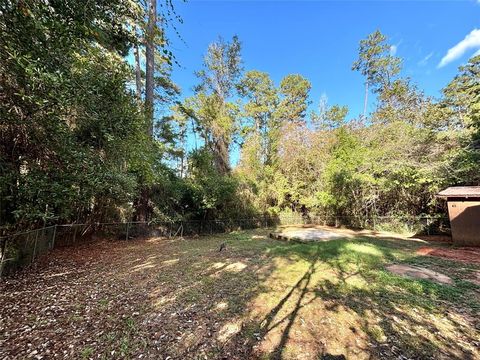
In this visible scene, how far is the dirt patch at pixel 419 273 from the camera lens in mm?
4762

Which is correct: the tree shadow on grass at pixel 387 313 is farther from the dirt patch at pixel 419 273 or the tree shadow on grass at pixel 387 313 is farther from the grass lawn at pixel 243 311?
the dirt patch at pixel 419 273

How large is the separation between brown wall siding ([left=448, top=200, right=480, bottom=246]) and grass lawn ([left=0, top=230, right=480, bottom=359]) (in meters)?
3.54

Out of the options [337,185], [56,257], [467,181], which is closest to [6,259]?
[56,257]

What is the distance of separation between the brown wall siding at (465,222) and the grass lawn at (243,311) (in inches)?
139

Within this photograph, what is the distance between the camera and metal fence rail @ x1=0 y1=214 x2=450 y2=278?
5.55 meters

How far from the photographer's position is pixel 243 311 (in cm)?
363

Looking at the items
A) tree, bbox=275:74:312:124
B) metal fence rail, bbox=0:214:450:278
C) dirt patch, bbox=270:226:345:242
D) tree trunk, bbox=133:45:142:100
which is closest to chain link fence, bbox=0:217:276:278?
metal fence rail, bbox=0:214:450:278

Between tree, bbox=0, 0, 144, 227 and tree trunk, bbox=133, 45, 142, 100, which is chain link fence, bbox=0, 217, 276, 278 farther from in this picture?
tree trunk, bbox=133, 45, 142, 100

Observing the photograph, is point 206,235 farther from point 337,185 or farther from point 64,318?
point 64,318

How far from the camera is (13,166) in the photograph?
191 inches

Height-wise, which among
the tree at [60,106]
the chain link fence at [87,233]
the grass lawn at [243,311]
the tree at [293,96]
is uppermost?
the tree at [293,96]

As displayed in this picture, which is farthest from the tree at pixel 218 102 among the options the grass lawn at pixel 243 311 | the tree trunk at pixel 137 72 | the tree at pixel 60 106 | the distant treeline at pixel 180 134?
the grass lawn at pixel 243 311

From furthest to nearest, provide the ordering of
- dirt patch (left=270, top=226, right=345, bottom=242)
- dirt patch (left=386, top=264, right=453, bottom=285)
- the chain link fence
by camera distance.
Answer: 1. dirt patch (left=270, top=226, right=345, bottom=242)
2. the chain link fence
3. dirt patch (left=386, top=264, right=453, bottom=285)

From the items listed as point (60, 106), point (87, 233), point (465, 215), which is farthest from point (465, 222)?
point (87, 233)
